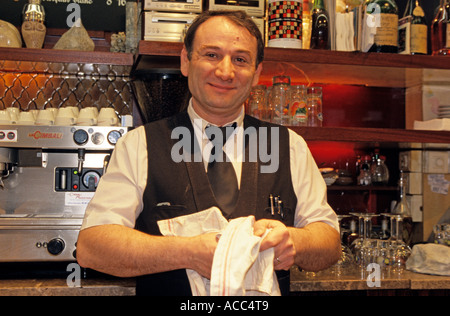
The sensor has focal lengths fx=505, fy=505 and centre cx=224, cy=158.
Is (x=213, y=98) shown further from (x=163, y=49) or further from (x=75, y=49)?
(x=75, y=49)

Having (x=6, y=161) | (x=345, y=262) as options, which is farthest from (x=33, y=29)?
(x=345, y=262)

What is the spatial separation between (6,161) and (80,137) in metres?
0.33

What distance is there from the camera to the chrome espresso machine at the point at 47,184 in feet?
6.46

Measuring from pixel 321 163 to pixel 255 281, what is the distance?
1.73 m

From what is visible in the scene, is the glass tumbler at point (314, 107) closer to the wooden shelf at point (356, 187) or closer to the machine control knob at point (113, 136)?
the wooden shelf at point (356, 187)

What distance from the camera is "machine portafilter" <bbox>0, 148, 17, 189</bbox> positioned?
6.60 feet

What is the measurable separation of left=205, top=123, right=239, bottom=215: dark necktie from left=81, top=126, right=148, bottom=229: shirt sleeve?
0.22 m

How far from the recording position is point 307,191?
1659 mm

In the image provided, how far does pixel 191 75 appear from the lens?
169 cm

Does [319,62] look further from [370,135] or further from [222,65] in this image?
[222,65]

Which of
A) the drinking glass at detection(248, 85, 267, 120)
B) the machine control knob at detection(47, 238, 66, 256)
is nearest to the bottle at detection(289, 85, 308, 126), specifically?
the drinking glass at detection(248, 85, 267, 120)

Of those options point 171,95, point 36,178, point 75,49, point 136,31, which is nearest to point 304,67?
point 171,95
